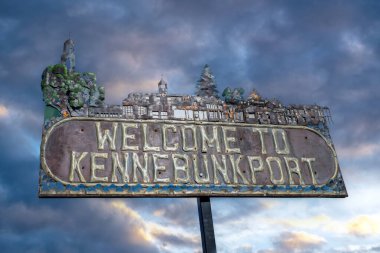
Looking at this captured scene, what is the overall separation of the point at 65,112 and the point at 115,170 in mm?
2485

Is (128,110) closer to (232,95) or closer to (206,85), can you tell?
(206,85)

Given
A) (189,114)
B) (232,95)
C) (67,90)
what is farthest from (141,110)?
(232,95)

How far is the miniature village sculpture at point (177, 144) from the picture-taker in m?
13.4

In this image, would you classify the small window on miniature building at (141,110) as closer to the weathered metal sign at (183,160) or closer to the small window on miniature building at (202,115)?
the weathered metal sign at (183,160)

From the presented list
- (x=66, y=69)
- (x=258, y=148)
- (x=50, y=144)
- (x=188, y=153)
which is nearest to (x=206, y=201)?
(x=188, y=153)

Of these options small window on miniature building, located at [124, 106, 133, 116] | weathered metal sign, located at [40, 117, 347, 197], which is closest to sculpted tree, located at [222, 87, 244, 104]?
weathered metal sign, located at [40, 117, 347, 197]

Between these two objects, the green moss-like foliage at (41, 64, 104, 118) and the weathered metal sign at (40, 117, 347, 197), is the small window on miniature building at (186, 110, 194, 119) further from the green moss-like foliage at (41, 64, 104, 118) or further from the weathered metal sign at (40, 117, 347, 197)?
the green moss-like foliage at (41, 64, 104, 118)

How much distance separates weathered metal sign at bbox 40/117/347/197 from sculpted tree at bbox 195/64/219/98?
4.02 ft

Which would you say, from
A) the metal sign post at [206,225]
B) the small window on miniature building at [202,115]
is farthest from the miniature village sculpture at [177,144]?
the metal sign post at [206,225]

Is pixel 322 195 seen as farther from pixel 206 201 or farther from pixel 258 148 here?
pixel 206 201

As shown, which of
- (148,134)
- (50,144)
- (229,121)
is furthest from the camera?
(229,121)

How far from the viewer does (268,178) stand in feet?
48.3

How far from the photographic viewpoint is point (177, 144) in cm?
1450

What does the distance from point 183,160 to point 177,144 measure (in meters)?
0.58
